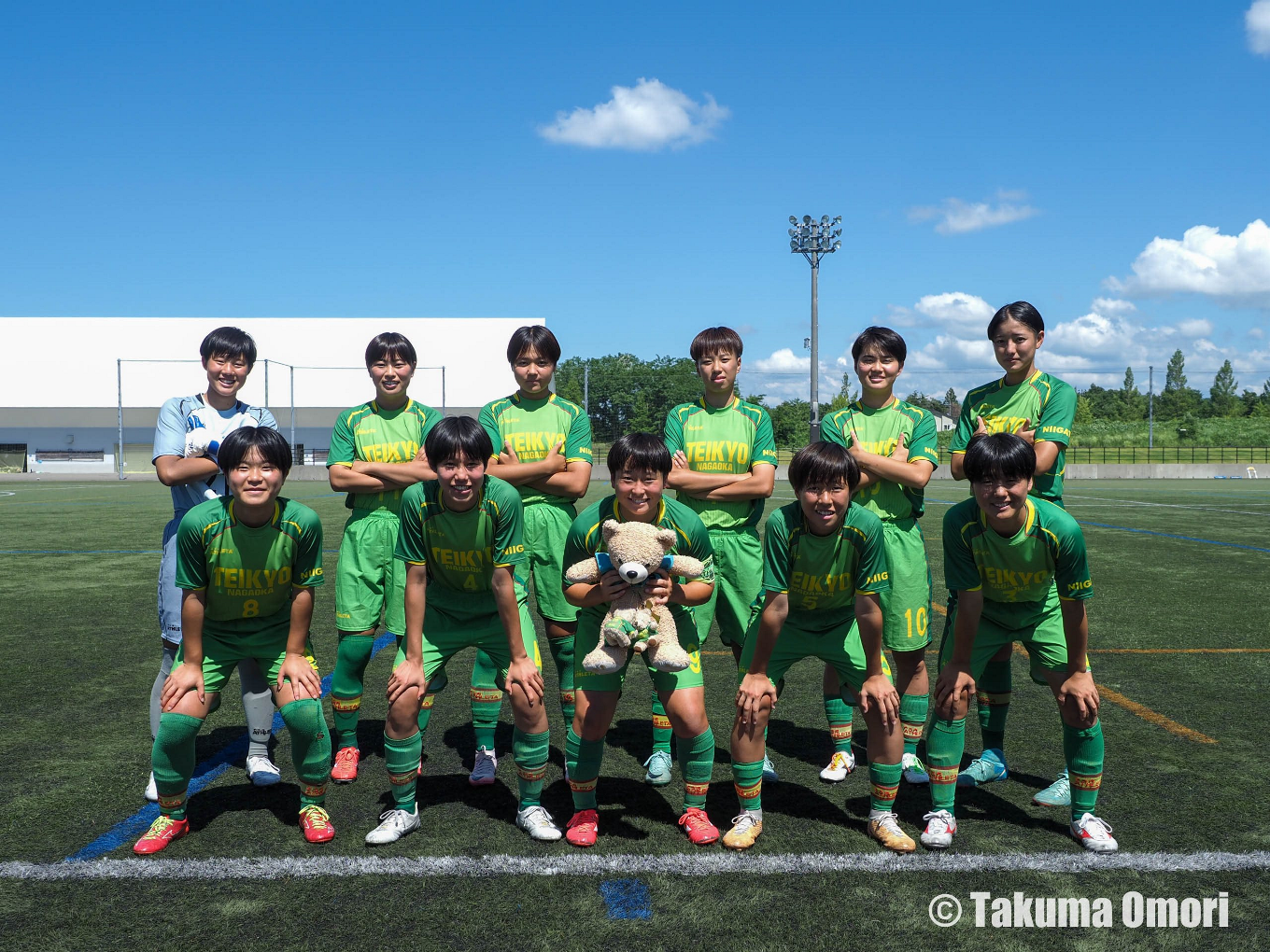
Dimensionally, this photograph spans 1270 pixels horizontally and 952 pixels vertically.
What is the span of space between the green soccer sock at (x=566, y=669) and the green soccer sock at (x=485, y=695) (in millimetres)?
370

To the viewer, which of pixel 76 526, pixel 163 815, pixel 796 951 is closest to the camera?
pixel 796 951

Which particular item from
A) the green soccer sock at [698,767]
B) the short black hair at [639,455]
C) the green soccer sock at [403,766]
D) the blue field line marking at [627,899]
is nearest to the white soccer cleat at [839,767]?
the green soccer sock at [698,767]

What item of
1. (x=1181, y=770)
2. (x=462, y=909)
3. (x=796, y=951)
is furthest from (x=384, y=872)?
(x=1181, y=770)

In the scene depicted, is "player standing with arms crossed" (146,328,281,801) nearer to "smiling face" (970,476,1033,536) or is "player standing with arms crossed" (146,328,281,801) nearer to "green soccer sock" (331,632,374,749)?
"green soccer sock" (331,632,374,749)

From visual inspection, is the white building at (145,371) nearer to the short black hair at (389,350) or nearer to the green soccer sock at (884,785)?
the short black hair at (389,350)

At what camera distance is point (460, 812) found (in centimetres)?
353

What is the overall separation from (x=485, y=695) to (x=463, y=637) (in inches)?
18.1

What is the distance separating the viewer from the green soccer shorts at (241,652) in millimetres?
3352

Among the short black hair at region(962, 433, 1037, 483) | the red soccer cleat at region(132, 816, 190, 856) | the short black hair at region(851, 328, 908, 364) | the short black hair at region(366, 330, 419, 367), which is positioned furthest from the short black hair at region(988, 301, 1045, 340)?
the red soccer cleat at region(132, 816, 190, 856)

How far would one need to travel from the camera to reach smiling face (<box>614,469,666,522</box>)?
3.18 m

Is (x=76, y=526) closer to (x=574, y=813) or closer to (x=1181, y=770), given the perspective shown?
(x=574, y=813)

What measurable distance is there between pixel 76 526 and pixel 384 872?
15033 mm

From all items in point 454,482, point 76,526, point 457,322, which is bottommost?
point 76,526

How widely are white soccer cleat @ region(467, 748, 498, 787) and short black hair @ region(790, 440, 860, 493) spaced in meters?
1.90
